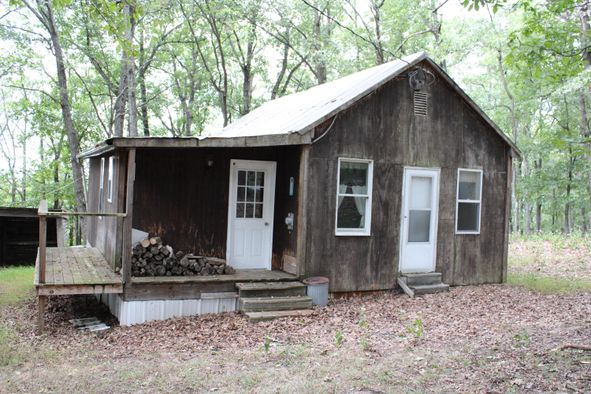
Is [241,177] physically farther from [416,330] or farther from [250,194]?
[416,330]

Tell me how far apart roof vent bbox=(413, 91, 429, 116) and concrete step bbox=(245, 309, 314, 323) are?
4.61 meters

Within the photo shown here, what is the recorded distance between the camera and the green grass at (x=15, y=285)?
33.6 feet

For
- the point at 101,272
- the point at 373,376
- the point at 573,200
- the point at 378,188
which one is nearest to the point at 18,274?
the point at 101,272

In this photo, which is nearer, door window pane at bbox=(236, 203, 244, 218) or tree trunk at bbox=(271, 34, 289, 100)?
door window pane at bbox=(236, 203, 244, 218)

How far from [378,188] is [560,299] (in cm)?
395

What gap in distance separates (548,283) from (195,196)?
26.0 ft

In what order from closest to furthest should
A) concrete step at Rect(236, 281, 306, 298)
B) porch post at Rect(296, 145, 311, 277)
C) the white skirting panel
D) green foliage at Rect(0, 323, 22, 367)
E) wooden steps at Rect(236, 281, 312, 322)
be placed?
1. green foliage at Rect(0, 323, 22, 367)
2. the white skirting panel
3. wooden steps at Rect(236, 281, 312, 322)
4. concrete step at Rect(236, 281, 306, 298)
5. porch post at Rect(296, 145, 311, 277)

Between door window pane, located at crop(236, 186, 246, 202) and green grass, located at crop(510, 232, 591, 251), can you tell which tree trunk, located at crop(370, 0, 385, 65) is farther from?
door window pane, located at crop(236, 186, 246, 202)

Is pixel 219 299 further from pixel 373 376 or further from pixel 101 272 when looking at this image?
pixel 373 376

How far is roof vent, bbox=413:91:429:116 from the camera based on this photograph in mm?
10000

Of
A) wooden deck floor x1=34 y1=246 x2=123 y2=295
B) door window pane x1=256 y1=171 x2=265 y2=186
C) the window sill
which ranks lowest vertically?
wooden deck floor x1=34 y1=246 x2=123 y2=295

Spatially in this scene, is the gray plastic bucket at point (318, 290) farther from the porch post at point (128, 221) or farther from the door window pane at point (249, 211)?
the porch post at point (128, 221)

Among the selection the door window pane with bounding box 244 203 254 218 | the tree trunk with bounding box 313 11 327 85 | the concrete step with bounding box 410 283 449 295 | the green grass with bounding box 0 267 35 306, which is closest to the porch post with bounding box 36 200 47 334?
the green grass with bounding box 0 267 35 306

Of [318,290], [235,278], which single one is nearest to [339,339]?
[318,290]
